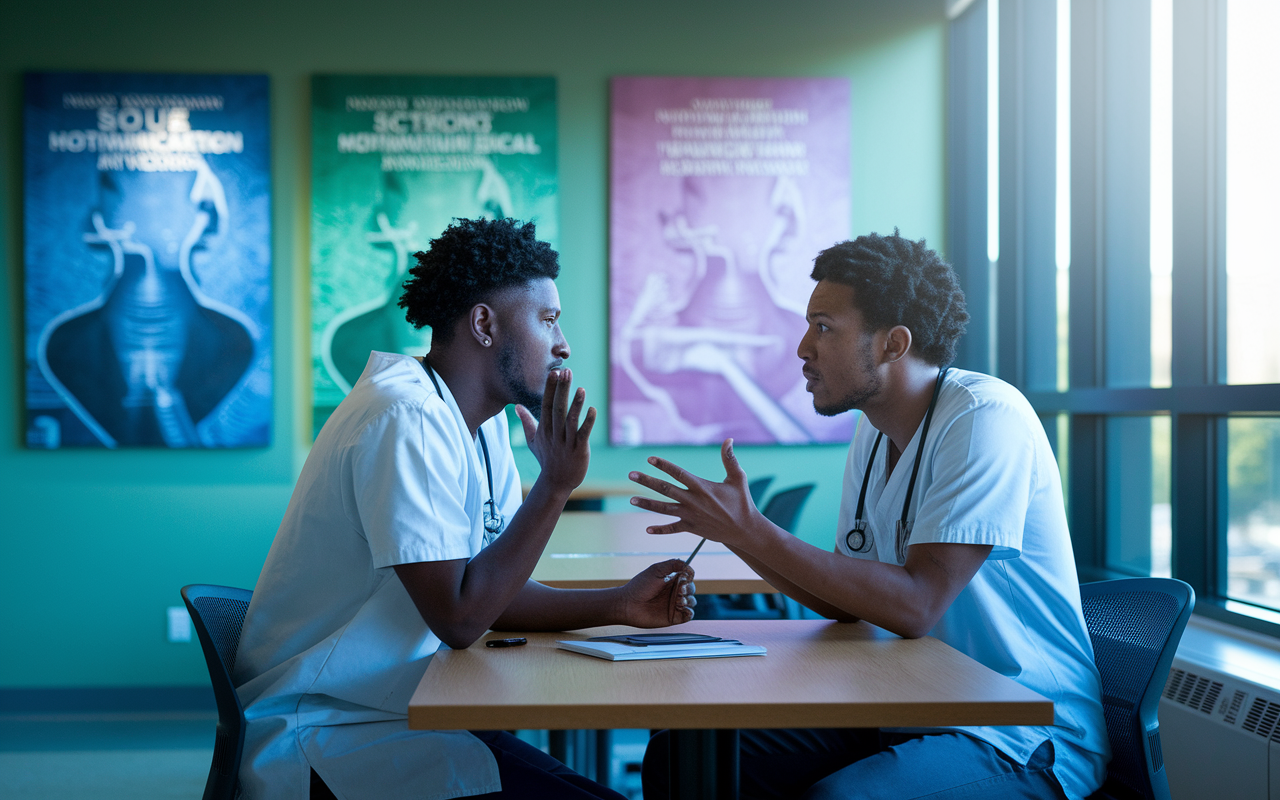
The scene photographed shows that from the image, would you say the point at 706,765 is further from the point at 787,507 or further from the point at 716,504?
the point at 787,507

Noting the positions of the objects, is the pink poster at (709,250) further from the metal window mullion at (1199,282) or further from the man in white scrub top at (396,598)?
the man in white scrub top at (396,598)

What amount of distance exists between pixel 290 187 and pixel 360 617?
10.9ft

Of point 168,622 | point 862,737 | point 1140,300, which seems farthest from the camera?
point 168,622

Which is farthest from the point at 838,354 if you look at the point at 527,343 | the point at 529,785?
the point at 529,785

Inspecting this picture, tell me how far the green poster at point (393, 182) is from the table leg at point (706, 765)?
3210mm

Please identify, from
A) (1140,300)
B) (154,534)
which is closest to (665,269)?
(1140,300)

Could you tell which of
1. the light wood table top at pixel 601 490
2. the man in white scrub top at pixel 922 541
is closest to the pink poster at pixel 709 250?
the light wood table top at pixel 601 490

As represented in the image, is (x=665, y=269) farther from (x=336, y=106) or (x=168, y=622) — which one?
(x=168, y=622)

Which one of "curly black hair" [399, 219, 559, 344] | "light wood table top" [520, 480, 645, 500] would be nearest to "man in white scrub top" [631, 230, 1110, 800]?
"curly black hair" [399, 219, 559, 344]

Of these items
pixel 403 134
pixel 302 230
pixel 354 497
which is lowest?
pixel 354 497

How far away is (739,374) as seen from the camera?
4.36 m

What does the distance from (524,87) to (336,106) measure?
853 mm

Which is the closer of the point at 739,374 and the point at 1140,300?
the point at 1140,300

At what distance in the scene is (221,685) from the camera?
4.54ft
